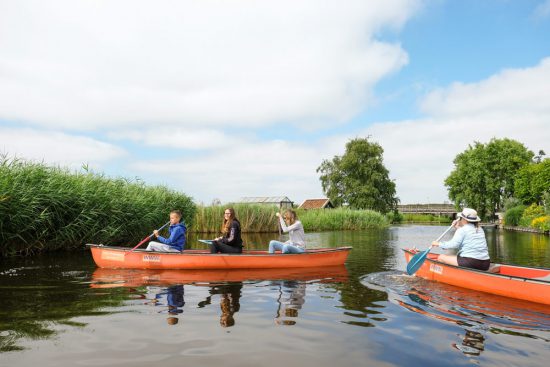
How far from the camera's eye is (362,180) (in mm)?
60125

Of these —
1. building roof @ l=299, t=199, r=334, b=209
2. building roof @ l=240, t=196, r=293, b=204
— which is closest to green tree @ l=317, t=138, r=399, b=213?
building roof @ l=299, t=199, r=334, b=209

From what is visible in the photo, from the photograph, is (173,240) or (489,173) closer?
(173,240)

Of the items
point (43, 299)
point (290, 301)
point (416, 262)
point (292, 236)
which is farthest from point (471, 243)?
point (43, 299)

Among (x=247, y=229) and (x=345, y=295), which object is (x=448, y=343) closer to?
(x=345, y=295)

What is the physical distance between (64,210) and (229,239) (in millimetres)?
6127

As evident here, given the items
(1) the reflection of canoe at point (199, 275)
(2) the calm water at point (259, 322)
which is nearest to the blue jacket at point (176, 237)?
(1) the reflection of canoe at point (199, 275)

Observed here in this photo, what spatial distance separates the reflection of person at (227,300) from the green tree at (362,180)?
165 feet

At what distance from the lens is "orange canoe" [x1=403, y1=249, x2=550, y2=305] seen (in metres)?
7.22

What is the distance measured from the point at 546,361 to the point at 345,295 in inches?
145

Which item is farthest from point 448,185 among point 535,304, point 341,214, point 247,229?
point 535,304

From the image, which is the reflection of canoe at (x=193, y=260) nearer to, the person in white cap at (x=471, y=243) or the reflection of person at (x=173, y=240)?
the reflection of person at (x=173, y=240)

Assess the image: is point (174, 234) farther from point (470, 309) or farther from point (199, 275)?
point (470, 309)

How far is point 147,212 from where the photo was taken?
1794cm

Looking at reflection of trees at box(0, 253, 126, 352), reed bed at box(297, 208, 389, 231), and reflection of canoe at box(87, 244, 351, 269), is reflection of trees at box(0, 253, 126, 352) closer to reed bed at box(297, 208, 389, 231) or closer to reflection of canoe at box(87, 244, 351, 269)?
reflection of canoe at box(87, 244, 351, 269)
